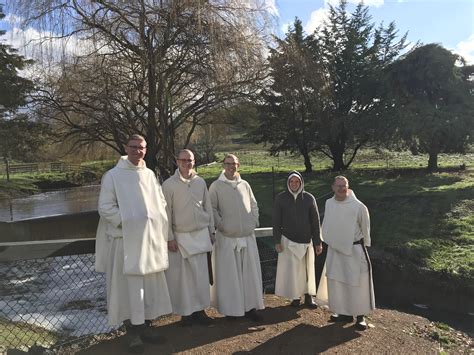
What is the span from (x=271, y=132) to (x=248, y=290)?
20940 millimetres

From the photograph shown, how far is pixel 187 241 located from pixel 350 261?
6.39ft

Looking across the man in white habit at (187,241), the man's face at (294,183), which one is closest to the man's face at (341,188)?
the man's face at (294,183)

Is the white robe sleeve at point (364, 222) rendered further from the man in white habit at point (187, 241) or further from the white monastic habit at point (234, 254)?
the man in white habit at point (187, 241)

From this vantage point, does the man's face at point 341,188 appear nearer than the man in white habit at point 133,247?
No

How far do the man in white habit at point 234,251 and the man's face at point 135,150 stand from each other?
1.09 metres

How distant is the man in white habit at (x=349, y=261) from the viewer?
16.3 feet

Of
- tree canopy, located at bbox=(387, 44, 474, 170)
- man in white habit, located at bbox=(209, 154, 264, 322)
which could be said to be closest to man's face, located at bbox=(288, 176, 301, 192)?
man in white habit, located at bbox=(209, 154, 264, 322)

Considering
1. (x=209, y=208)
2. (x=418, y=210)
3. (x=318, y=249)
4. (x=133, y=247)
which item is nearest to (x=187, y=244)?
(x=209, y=208)

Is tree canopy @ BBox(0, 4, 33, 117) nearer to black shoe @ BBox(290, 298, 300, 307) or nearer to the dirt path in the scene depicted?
the dirt path

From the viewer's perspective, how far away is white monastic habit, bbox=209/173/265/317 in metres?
4.78

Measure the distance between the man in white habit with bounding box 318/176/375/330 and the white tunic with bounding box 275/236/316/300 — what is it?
1.25 ft

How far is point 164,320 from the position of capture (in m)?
4.92

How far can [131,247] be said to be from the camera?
3898 millimetres

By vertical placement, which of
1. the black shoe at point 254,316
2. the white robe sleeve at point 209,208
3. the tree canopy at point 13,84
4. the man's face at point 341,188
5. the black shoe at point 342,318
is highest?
the tree canopy at point 13,84
